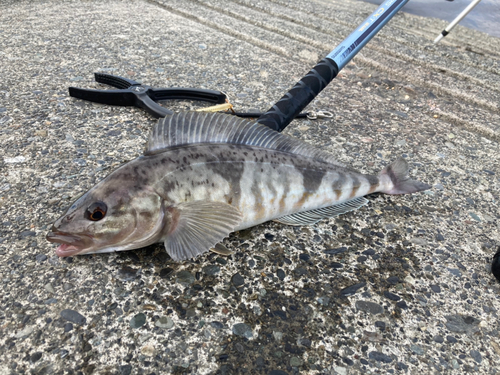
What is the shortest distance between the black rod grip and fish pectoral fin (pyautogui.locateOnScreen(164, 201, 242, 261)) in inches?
33.1

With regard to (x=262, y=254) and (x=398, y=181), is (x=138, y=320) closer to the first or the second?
(x=262, y=254)

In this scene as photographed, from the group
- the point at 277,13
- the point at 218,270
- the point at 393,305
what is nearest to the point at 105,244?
the point at 218,270

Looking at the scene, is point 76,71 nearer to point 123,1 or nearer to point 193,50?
point 193,50

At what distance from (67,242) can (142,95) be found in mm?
1849

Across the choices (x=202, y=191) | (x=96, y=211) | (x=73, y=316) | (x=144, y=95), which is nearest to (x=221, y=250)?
(x=202, y=191)

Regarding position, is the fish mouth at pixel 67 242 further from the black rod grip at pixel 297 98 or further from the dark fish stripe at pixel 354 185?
the dark fish stripe at pixel 354 185

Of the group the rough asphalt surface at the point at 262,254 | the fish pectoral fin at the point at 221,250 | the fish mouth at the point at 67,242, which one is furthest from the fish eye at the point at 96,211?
the fish pectoral fin at the point at 221,250

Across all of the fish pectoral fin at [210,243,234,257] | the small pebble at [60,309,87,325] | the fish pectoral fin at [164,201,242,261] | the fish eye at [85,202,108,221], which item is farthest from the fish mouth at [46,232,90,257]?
the fish pectoral fin at [210,243,234,257]

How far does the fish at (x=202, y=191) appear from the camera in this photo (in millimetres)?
1834

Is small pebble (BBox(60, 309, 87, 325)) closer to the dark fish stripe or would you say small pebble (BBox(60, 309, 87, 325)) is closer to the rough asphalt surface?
the rough asphalt surface

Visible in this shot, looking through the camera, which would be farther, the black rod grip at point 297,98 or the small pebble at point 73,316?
the black rod grip at point 297,98

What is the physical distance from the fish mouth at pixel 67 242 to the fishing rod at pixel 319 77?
135 centimetres

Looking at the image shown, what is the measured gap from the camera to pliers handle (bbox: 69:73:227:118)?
10.6 ft

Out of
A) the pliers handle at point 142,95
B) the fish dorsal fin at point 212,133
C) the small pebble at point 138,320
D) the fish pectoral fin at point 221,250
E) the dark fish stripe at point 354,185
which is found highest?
the fish dorsal fin at point 212,133
